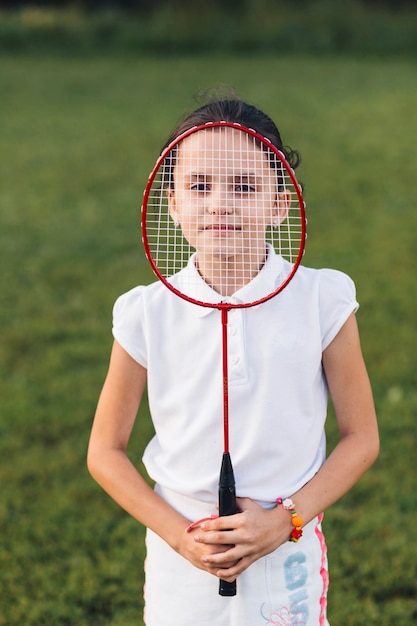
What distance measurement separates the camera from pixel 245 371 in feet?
6.27

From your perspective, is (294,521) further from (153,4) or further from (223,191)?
(153,4)

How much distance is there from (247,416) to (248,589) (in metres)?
0.37

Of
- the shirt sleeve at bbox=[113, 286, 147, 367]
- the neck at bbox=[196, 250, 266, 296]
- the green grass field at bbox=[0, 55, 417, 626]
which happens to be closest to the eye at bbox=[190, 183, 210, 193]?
the neck at bbox=[196, 250, 266, 296]

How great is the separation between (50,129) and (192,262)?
10.9 m

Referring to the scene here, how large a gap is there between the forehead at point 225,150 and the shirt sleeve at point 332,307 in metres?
0.30

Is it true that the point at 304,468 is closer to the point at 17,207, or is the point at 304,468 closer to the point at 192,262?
the point at 192,262

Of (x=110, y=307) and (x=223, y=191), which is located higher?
(x=110, y=307)

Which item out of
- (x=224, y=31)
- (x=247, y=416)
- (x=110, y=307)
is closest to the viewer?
(x=247, y=416)

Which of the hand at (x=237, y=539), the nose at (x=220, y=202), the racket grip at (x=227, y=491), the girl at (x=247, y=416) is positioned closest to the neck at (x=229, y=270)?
the girl at (x=247, y=416)

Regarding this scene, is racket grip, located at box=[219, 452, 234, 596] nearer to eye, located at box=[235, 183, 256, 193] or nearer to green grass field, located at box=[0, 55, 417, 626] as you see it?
Answer: eye, located at box=[235, 183, 256, 193]

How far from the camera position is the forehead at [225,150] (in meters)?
1.84

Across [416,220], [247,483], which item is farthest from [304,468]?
[416,220]

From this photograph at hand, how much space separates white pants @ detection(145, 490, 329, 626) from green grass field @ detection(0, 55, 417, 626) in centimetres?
133

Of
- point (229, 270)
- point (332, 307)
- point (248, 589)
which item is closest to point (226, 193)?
point (229, 270)
